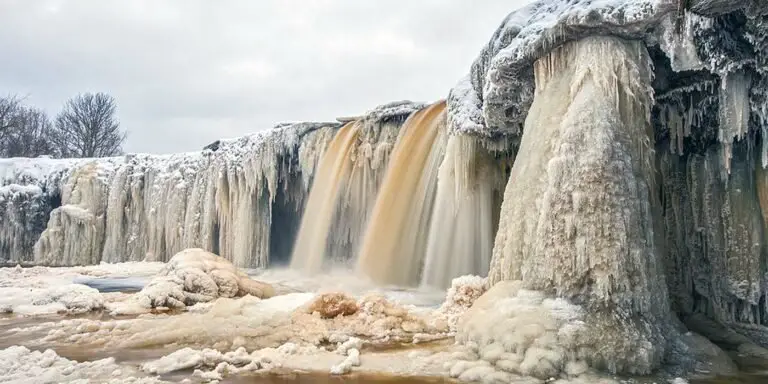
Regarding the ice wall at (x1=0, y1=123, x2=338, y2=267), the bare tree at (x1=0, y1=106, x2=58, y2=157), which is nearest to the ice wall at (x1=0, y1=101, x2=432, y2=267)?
the ice wall at (x1=0, y1=123, x2=338, y2=267)

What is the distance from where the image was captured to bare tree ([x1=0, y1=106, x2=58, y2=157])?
28281 millimetres

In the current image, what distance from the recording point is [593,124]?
15.3 feet

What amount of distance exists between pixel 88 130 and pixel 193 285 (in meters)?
28.7

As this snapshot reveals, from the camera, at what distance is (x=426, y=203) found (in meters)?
8.98

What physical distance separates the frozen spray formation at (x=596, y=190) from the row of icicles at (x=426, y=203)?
32 mm

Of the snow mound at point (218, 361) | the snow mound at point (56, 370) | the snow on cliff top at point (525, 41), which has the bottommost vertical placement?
Answer: the snow mound at point (56, 370)

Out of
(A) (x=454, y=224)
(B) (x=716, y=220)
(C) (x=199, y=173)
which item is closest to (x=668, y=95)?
(B) (x=716, y=220)

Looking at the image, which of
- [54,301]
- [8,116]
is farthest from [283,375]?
[8,116]

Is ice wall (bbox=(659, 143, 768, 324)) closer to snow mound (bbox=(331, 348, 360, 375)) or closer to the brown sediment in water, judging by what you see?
the brown sediment in water

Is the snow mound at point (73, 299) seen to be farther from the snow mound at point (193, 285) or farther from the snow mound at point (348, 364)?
the snow mound at point (348, 364)

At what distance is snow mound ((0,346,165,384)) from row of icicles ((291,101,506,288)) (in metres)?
4.85

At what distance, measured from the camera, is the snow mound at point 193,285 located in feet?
23.3

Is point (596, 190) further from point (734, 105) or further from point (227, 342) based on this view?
point (227, 342)

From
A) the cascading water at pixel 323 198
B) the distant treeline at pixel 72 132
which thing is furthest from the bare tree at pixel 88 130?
the cascading water at pixel 323 198
